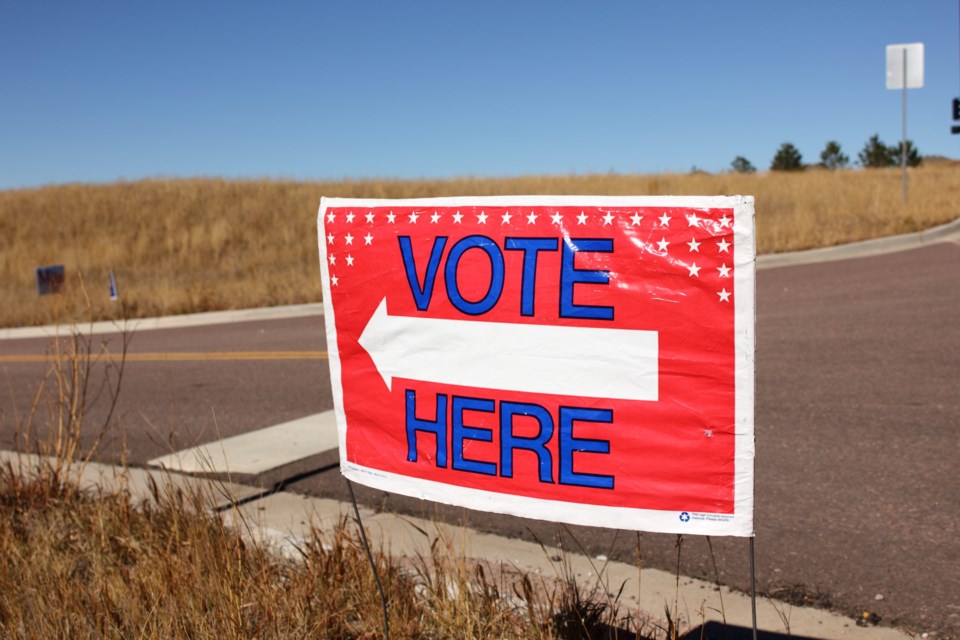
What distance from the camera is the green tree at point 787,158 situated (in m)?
55.3

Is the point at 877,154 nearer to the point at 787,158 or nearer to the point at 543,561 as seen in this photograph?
the point at 787,158

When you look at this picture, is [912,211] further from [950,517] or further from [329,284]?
[329,284]

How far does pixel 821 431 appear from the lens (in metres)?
5.47

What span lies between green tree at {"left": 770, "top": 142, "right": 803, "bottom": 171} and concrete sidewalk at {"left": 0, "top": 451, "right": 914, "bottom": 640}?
180ft

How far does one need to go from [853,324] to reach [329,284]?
6934 mm

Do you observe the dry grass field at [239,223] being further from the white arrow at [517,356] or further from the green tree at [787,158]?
the green tree at [787,158]

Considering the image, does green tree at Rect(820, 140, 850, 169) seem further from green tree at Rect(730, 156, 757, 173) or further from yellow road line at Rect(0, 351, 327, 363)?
yellow road line at Rect(0, 351, 327, 363)

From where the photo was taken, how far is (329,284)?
293 centimetres

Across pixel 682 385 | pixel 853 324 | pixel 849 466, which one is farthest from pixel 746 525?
pixel 853 324

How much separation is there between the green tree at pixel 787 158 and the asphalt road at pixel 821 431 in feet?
154

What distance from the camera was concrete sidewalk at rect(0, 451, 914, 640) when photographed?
3229 mm

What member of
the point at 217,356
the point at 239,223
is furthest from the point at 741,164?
the point at 217,356

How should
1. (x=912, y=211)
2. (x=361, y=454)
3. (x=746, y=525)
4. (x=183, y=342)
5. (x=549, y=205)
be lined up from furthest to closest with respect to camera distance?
1. (x=912, y=211)
2. (x=183, y=342)
3. (x=361, y=454)
4. (x=549, y=205)
5. (x=746, y=525)

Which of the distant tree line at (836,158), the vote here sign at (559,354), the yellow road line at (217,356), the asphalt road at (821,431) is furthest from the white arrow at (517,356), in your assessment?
the distant tree line at (836,158)
